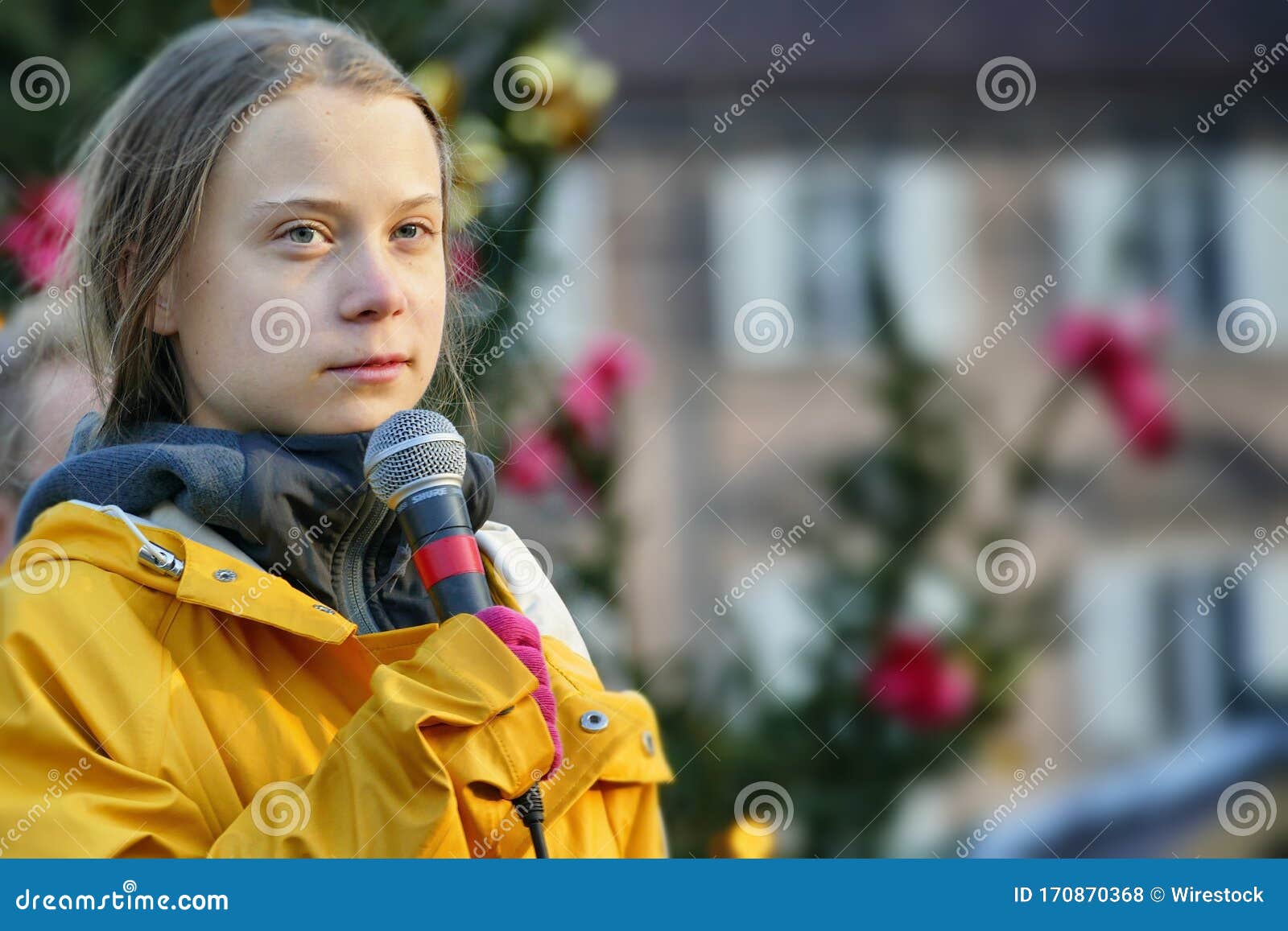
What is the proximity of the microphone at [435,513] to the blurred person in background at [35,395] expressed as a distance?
59 cm

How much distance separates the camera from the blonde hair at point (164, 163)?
148 centimetres

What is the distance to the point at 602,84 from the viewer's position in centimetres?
297

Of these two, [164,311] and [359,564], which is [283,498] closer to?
[359,564]

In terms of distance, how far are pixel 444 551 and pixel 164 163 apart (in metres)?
0.49

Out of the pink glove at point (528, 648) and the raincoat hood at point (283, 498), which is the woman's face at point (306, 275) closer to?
the raincoat hood at point (283, 498)

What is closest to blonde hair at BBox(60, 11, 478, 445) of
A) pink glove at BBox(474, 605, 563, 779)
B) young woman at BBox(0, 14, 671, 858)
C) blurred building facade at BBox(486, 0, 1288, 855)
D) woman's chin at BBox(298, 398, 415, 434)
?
young woman at BBox(0, 14, 671, 858)

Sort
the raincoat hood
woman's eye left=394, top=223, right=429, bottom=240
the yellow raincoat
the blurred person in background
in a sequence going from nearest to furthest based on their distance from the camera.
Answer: the yellow raincoat → the raincoat hood → woman's eye left=394, top=223, right=429, bottom=240 → the blurred person in background

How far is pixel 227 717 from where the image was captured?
1.37m

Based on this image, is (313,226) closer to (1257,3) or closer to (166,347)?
(166,347)

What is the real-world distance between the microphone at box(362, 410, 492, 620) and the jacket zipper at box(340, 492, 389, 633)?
0.10 metres

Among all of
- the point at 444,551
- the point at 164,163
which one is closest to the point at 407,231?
the point at 164,163

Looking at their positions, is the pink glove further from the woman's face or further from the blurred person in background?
the blurred person in background

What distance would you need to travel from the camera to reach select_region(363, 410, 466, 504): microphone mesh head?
1.36 m

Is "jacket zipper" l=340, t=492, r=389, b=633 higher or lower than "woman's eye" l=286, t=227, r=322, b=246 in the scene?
lower
